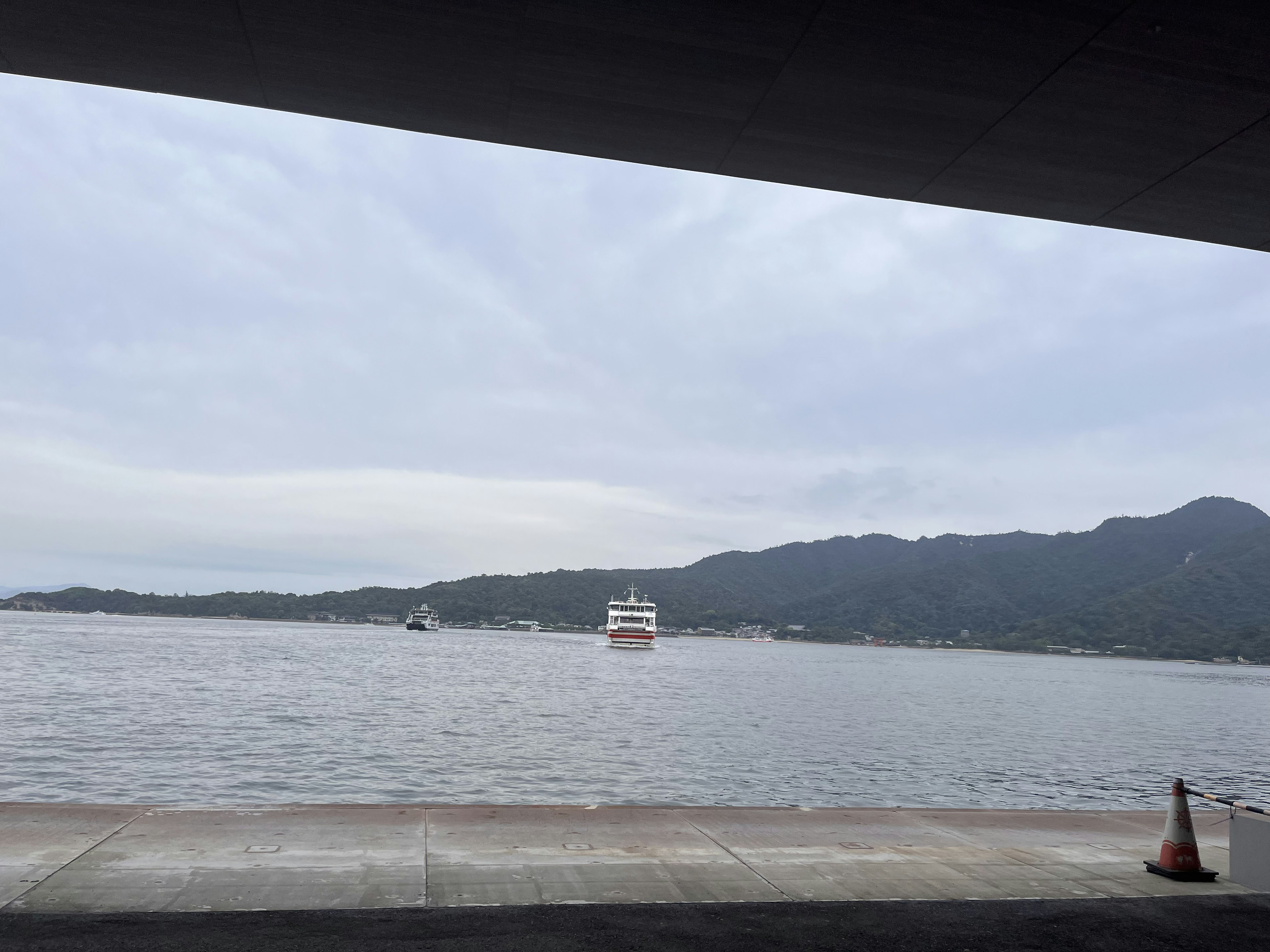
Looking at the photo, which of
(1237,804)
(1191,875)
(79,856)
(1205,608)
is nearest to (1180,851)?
(1191,875)

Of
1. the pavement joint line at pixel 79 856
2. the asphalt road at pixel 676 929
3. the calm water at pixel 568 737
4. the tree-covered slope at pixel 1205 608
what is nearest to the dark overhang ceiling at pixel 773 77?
the asphalt road at pixel 676 929

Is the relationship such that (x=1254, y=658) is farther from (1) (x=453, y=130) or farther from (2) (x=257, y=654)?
(1) (x=453, y=130)

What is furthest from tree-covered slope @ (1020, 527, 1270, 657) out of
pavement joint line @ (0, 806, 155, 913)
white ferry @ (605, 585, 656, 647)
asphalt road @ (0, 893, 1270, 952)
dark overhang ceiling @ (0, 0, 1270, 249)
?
pavement joint line @ (0, 806, 155, 913)

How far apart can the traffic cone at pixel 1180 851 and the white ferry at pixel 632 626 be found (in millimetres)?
135339

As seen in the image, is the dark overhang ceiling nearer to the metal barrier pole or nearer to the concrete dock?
the metal barrier pole

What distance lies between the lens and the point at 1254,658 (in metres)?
167

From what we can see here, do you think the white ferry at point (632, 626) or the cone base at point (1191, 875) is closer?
the cone base at point (1191, 875)

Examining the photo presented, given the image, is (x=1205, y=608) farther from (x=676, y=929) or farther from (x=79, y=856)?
(x=79, y=856)

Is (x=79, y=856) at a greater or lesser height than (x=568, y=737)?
greater

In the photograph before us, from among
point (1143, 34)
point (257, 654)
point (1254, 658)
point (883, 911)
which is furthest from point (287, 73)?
point (1254, 658)

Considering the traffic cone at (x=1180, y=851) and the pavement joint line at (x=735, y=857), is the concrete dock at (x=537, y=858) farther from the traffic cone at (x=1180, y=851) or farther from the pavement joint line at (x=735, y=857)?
the traffic cone at (x=1180, y=851)

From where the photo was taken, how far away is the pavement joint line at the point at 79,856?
21.0 feet

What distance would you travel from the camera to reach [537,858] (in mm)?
8227

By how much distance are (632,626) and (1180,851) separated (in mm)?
138094
